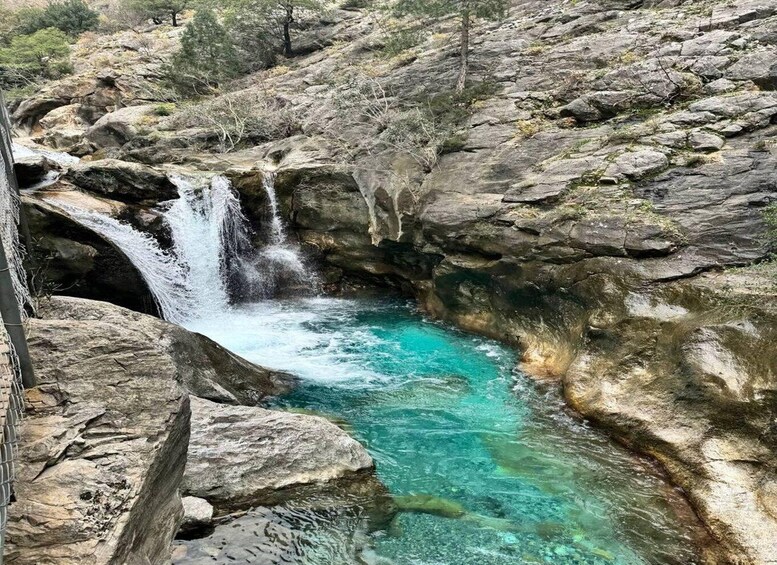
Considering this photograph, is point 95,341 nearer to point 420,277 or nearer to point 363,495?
point 363,495

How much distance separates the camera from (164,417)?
12.8ft

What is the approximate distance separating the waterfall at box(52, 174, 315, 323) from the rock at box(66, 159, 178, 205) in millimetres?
402

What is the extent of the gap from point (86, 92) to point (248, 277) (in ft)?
60.9

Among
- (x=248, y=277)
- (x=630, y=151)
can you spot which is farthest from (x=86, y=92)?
(x=630, y=151)

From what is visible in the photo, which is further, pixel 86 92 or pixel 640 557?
pixel 86 92

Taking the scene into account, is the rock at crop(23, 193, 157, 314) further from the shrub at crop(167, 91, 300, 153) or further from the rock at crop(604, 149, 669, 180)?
the rock at crop(604, 149, 669, 180)

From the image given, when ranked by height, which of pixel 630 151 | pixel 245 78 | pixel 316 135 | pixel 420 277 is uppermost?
pixel 245 78

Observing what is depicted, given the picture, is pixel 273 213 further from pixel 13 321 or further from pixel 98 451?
pixel 98 451

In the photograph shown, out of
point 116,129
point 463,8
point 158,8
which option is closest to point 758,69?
point 463,8

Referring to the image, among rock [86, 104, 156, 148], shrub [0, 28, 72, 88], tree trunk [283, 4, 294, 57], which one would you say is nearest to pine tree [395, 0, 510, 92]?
rock [86, 104, 156, 148]

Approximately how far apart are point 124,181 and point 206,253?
2.80 meters

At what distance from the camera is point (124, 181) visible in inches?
550

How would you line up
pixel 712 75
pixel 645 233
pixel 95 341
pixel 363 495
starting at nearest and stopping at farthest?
pixel 95 341 → pixel 363 495 → pixel 645 233 → pixel 712 75

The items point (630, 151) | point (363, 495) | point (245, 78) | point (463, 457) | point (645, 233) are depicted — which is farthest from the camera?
point (245, 78)
